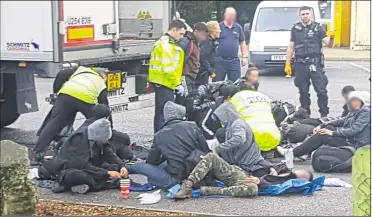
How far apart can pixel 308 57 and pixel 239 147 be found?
4276 mm

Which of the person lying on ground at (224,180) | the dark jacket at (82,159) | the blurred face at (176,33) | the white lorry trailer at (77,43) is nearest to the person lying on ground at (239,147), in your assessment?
the person lying on ground at (224,180)

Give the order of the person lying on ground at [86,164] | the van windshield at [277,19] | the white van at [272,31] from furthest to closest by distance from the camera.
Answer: the van windshield at [277,19] → the white van at [272,31] → the person lying on ground at [86,164]

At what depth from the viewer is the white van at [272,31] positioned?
64.8 ft

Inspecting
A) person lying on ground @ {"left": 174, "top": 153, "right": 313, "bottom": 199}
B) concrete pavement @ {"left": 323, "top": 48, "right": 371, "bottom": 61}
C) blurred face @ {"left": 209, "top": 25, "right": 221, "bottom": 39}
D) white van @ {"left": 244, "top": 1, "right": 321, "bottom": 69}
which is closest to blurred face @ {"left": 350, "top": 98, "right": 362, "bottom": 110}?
person lying on ground @ {"left": 174, "top": 153, "right": 313, "bottom": 199}

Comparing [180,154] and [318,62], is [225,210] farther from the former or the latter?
[318,62]

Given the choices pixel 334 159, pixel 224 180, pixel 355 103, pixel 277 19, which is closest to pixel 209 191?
pixel 224 180

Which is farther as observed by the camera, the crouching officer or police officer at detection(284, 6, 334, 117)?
police officer at detection(284, 6, 334, 117)

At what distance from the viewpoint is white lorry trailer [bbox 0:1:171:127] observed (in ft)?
32.0

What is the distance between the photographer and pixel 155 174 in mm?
8078

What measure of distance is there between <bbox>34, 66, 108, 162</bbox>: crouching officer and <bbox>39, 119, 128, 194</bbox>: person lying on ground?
3.70ft

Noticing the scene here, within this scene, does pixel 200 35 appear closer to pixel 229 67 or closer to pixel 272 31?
pixel 229 67

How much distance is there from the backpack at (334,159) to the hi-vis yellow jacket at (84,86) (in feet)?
8.63

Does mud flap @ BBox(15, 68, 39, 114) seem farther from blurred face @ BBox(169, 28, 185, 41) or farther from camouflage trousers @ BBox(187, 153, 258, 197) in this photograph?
camouflage trousers @ BBox(187, 153, 258, 197)

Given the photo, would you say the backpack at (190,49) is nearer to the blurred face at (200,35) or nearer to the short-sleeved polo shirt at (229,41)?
the blurred face at (200,35)
